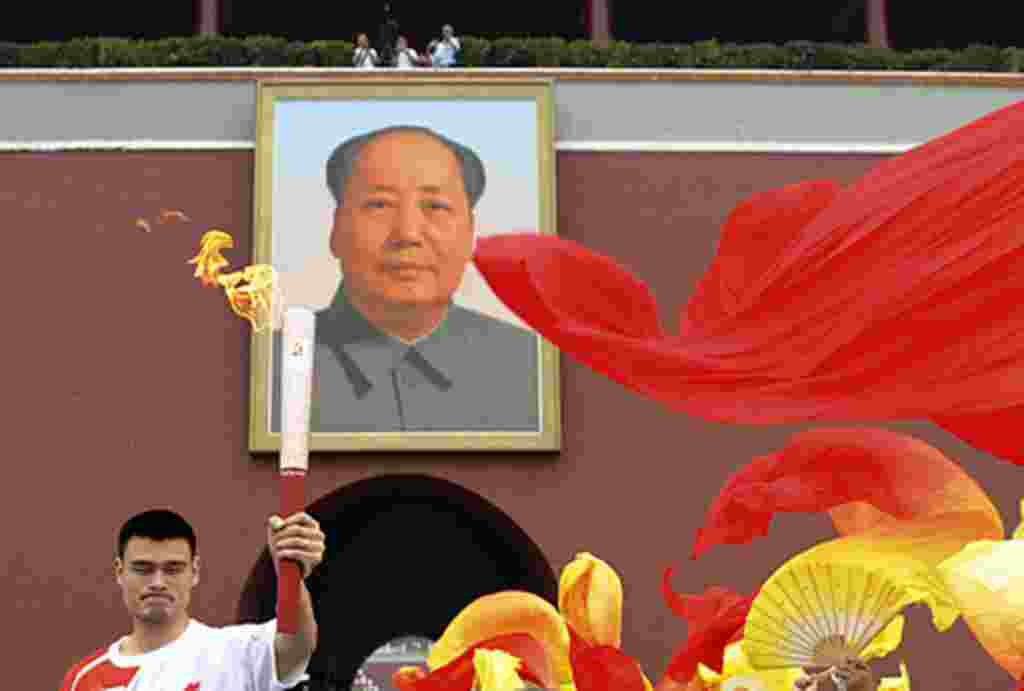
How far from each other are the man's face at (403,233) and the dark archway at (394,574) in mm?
1533

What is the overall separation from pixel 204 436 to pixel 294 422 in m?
8.64

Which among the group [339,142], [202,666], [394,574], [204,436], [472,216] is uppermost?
[339,142]

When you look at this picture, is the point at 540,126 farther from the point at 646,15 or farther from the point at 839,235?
the point at 839,235

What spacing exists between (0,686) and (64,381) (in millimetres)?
1908

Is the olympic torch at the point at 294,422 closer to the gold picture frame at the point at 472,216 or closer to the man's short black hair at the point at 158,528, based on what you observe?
the man's short black hair at the point at 158,528

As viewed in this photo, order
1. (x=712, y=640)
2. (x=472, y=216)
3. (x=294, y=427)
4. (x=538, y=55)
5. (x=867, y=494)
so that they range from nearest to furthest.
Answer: (x=294, y=427) → (x=867, y=494) → (x=712, y=640) → (x=472, y=216) → (x=538, y=55)

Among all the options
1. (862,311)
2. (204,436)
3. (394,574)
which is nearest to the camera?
(862,311)

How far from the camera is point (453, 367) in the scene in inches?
476

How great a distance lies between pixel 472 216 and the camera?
12.2 meters

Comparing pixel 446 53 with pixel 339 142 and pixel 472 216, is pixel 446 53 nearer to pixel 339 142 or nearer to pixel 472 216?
pixel 339 142

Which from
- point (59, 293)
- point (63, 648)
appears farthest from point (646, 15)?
point (63, 648)

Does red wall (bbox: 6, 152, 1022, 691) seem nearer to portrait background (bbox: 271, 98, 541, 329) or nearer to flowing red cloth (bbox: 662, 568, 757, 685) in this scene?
portrait background (bbox: 271, 98, 541, 329)

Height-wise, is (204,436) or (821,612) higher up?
(204,436)

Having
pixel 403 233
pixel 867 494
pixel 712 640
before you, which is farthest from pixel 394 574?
pixel 867 494
